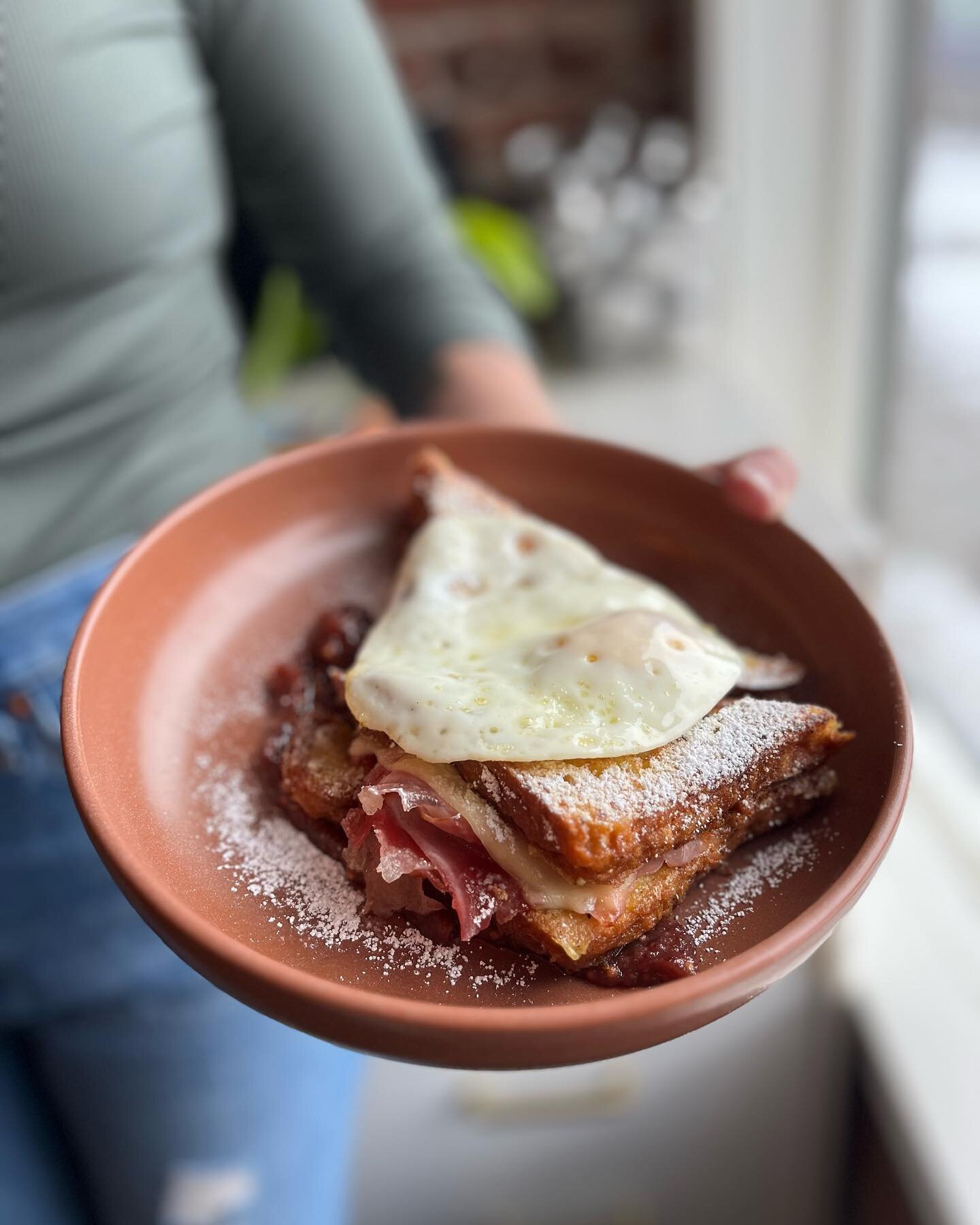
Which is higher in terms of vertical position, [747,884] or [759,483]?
[759,483]

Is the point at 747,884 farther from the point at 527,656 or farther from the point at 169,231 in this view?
the point at 169,231

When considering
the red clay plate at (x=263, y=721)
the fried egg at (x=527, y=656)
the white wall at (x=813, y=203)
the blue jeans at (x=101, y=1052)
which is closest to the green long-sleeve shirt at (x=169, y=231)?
the blue jeans at (x=101, y=1052)

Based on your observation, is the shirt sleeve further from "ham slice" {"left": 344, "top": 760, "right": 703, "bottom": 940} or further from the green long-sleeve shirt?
"ham slice" {"left": 344, "top": 760, "right": 703, "bottom": 940}

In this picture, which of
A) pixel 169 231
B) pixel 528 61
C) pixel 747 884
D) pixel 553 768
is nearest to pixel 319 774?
pixel 553 768

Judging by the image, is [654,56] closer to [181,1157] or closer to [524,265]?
[524,265]

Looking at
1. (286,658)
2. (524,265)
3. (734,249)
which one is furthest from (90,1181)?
(734,249)

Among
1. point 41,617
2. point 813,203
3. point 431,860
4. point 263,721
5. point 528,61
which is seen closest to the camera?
point 431,860

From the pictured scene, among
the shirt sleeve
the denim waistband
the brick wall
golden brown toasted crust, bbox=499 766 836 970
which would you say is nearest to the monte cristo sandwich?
golden brown toasted crust, bbox=499 766 836 970
